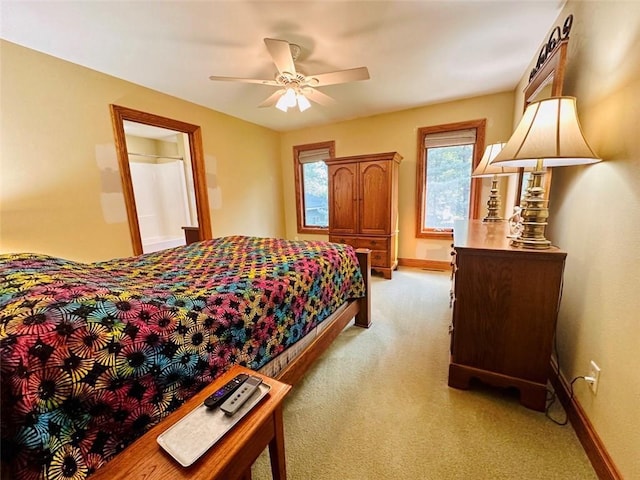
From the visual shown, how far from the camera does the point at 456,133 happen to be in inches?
142

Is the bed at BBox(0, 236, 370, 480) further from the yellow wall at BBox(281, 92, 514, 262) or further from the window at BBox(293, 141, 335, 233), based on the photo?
the window at BBox(293, 141, 335, 233)

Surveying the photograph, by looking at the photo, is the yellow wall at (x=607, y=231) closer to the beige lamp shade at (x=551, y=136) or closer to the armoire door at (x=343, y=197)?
the beige lamp shade at (x=551, y=136)

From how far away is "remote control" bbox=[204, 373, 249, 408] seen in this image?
0.79m

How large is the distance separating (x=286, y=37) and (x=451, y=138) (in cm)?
265

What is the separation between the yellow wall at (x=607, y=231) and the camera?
100 centimetres

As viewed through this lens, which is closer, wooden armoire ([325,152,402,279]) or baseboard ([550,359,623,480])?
baseboard ([550,359,623,480])

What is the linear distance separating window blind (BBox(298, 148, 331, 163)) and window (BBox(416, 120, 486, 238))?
1.59m

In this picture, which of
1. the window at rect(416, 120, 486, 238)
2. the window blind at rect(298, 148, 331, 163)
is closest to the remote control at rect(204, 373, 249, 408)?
the window at rect(416, 120, 486, 238)

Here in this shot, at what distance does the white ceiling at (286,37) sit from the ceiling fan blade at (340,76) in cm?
26

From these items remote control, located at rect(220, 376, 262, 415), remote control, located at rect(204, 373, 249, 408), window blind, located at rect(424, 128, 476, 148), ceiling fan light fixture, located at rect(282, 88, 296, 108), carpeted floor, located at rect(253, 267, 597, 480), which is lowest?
carpeted floor, located at rect(253, 267, 597, 480)

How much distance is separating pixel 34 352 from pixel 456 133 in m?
4.33

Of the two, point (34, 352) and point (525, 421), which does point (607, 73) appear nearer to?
point (525, 421)

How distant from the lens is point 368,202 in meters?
3.71

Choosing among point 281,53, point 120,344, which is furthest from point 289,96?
point 120,344
